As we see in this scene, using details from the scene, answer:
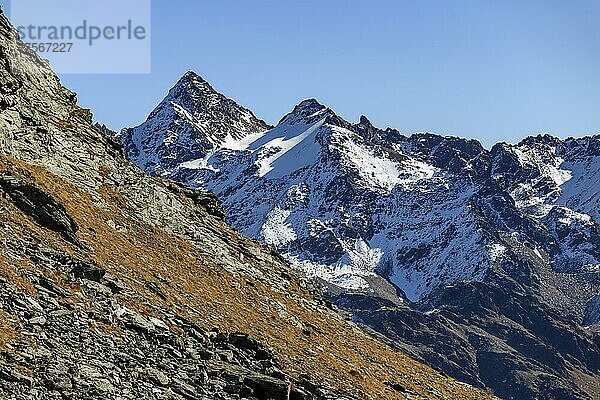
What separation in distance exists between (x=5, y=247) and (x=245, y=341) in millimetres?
9177

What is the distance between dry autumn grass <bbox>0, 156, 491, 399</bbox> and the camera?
109 ft

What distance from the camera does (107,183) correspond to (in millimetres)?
46312

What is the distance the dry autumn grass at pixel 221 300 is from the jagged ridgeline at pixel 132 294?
0.11 m

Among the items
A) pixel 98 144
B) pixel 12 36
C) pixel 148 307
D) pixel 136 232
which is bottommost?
pixel 148 307

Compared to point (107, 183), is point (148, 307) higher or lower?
lower

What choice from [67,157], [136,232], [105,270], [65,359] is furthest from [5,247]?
[67,157]

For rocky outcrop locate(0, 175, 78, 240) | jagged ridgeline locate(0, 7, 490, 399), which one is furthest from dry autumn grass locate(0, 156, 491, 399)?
rocky outcrop locate(0, 175, 78, 240)

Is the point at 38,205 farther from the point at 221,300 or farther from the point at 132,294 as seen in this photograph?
the point at 221,300

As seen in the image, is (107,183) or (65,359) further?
(107,183)

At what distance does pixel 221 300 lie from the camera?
3966cm

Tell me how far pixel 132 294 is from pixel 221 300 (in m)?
9.00

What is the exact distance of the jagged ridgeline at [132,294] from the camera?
79.3ft

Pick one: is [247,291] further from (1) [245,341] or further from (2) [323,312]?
(1) [245,341]

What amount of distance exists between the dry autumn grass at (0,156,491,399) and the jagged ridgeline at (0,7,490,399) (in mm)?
112
